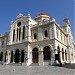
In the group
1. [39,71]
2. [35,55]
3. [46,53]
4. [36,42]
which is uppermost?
[36,42]

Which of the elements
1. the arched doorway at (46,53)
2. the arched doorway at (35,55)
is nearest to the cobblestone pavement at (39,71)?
the arched doorway at (46,53)

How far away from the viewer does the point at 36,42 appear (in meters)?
27.2

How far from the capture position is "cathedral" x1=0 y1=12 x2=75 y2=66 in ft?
82.7

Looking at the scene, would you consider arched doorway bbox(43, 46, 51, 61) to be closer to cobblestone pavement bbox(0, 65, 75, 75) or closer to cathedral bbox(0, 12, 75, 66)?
cathedral bbox(0, 12, 75, 66)

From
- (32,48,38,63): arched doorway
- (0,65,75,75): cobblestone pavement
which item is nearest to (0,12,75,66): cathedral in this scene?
(32,48,38,63): arched doorway

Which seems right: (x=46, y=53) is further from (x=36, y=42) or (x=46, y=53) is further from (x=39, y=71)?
(x=39, y=71)

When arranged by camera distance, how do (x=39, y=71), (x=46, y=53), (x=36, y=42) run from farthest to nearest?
1. (x=36, y=42)
2. (x=46, y=53)
3. (x=39, y=71)

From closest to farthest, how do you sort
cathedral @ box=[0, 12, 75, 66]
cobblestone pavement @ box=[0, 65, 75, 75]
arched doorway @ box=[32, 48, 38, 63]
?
cobblestone pavement @ box=[0, 65, 75, 75] → cathedral @ box=[0, 12, 75, 66] → arched doorway @ box=[32, 48, 38, 63]

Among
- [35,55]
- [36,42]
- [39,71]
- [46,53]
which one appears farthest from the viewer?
[35,55]

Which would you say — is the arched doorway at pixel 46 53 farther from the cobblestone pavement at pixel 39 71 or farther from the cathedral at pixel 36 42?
the cobblestone pavement at pixel 39 71

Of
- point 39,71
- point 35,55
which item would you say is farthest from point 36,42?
point 39,71

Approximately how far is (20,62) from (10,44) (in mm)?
5892

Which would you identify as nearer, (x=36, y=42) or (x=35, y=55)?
(x=36, y=42)

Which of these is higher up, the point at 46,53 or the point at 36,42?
the point at 36,42
